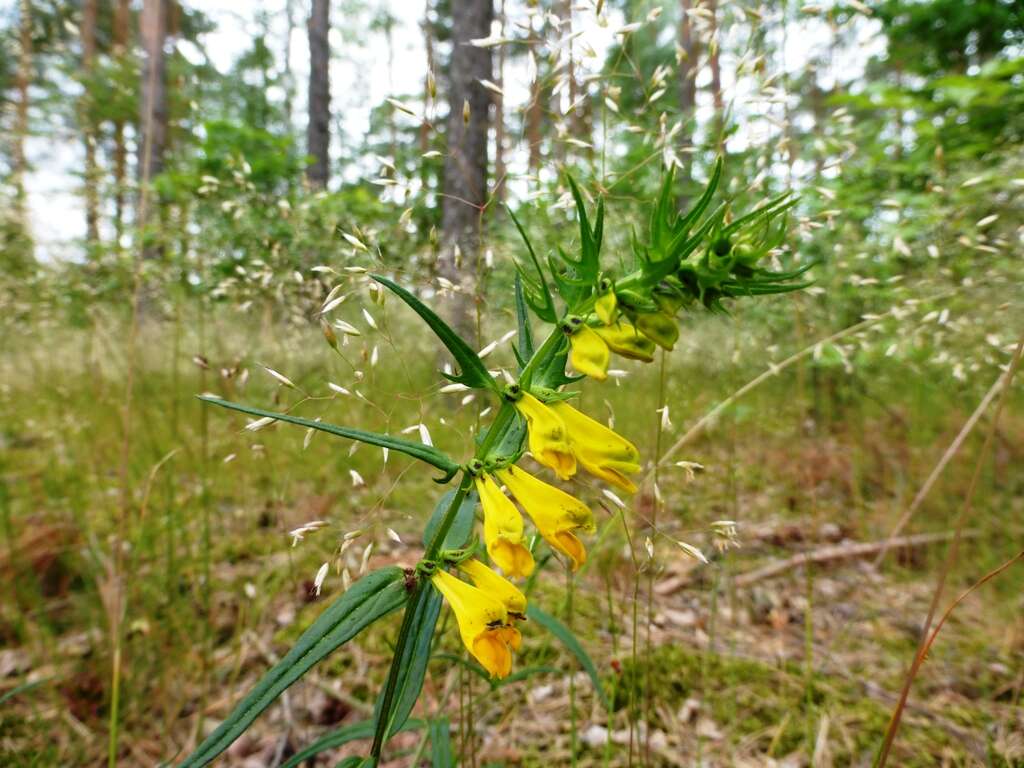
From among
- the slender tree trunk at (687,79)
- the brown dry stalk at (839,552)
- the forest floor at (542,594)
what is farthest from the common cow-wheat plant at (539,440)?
the brown dry stalk at (839,552)

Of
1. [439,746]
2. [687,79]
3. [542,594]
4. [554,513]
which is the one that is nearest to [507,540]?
[554,513]

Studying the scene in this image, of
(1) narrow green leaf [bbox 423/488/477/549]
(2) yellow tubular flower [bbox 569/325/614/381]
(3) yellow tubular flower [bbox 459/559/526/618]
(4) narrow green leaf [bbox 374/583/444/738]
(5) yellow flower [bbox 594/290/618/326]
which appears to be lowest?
(4) narrow green leaf [bbox 374/583/444/738]

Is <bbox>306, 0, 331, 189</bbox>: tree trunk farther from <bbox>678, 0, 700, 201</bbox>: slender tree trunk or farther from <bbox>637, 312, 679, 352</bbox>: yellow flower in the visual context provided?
<bbox>637, 312, 679, 352</bbox>: yellow flower

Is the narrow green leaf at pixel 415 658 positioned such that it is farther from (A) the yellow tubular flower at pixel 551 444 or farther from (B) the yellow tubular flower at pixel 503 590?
(A) the yellow tubular flower at pixel 551 444

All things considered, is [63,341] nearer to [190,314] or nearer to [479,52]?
[190,314]

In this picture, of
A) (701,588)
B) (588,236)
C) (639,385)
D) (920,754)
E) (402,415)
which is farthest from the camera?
(639,385)

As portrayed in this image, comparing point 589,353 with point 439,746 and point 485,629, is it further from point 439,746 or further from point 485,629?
point 439,746

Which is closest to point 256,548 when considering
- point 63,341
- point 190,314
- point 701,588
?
point 190,314

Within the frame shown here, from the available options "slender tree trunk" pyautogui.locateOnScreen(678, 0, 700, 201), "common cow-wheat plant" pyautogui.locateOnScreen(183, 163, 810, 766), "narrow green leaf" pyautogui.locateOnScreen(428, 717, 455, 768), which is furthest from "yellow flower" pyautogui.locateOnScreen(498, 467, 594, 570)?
"slender tree trunk" pyautogui.locateOnScreen(678, 0, 700, 201)
